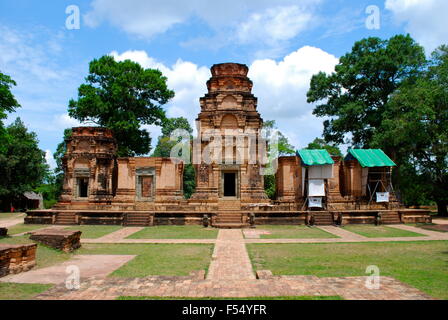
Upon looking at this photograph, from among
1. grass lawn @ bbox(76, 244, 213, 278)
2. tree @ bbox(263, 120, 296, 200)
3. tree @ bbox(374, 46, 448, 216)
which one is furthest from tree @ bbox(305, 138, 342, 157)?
grass lawn @ bbox(76, 244, 213, 278)

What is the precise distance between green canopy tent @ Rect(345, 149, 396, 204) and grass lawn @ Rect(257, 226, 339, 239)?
7.21 m

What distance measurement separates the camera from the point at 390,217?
68.7 feet

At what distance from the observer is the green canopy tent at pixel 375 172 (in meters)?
22.8

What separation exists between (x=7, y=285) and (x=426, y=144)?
27.0 metres

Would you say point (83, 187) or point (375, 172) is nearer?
point (375, 172)

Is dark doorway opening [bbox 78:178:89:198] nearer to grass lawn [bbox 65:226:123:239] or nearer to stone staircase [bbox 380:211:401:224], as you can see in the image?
grass lawn [bbox 65:226:123:239]

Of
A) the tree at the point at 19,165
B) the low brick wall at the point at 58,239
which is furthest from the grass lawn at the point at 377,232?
the tree at the point at 19,165

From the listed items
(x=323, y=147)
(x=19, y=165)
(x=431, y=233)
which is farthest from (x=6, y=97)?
(x=323, y=147)

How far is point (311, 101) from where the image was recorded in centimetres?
3142

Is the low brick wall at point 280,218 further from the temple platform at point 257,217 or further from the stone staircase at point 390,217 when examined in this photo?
the stone staircase at point 390,217

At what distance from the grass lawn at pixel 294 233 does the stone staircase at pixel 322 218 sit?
1.42m

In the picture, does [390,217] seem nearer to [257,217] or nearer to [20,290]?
[257,217]

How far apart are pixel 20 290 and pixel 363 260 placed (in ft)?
30.5
